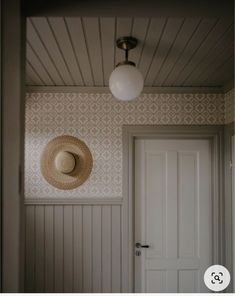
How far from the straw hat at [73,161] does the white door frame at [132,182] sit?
0.38 meters

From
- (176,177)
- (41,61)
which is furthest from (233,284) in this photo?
(41,61)

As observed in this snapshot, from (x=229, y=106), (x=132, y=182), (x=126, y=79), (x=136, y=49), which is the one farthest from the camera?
(x=132, y=182)

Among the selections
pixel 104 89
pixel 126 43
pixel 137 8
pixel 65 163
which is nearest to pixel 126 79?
pixel 126 43

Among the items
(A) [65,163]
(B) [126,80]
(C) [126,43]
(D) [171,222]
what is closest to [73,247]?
(A) [65,163]

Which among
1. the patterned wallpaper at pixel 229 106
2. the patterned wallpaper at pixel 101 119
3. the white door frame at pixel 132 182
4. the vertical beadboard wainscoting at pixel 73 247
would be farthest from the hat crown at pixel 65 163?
the patterned wallpaper at pixel 229 106

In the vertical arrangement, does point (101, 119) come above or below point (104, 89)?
below

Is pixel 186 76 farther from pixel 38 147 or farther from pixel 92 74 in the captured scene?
pixel 38 147

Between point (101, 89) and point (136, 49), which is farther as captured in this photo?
point (101, 89)

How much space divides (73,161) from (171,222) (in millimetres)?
1125

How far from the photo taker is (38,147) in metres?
2.93

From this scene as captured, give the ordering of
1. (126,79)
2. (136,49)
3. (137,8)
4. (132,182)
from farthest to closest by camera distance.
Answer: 1. (132,182)
2. (136,49)
3. (126,79)
4. (137,8)

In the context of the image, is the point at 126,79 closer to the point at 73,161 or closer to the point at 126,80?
the point at 126,80

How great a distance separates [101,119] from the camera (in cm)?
296

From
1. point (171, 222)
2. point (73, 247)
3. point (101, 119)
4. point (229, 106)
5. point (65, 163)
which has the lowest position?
point (73, 247)
